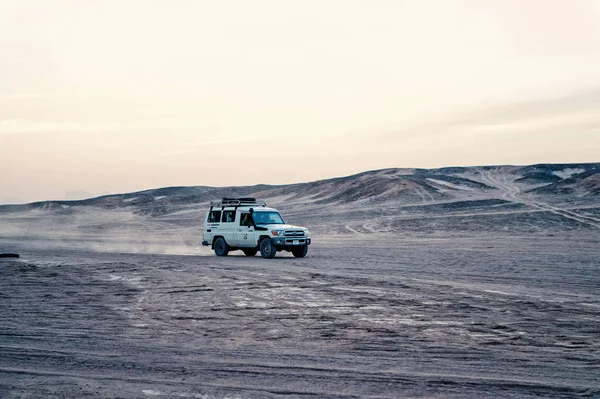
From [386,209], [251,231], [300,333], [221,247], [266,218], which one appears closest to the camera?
[300,333]

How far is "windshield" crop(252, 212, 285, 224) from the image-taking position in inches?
1147

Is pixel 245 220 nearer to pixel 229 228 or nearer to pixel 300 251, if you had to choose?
pixel 229 228

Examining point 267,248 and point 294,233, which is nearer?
point 267,248

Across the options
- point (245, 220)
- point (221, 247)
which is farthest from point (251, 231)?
point (221, 247)

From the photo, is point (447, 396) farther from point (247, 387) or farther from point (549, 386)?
point (247, 387)

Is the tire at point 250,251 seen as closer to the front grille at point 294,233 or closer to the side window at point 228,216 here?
the side window at point 228,216

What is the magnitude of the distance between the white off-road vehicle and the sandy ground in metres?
6.08

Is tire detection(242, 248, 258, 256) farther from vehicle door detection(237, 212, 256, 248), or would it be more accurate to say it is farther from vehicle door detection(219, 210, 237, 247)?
vehicle door detection(219, 210, 237, 247)

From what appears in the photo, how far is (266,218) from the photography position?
29.5 metres

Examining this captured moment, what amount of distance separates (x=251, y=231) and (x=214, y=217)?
225cm

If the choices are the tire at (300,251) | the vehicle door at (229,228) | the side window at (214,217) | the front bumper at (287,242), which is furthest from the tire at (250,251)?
the side window at (214,217)

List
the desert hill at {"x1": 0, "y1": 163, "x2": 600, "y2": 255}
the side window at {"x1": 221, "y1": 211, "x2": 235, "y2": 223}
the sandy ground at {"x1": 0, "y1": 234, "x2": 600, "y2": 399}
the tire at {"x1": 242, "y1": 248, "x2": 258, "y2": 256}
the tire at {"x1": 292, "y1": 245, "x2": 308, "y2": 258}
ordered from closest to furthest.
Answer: the sandy ground at {"x1": 0, "y1": 234, "x2": 600, "y2": 399} < the tire at {"x1": 292, "y1": 245, "x2": 308, "y2": 258} < the tire at {"x1": 242, "y1": 248, "x2": 258, "y2": 256} < the side window at {"x1": 221, "y1": 211, "x2": 235, "y2": 223} < the desert hill at {"x1": 0, "y1": 163, "x2": 600, "y2": 255}

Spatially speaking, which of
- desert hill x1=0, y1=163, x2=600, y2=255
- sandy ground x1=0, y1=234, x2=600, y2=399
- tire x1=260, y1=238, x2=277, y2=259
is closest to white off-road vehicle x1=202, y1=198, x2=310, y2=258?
tire x1=260, y1=238, x2=277, y2=259

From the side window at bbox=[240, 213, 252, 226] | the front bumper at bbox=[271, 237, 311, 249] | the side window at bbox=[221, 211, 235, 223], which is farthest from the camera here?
the side window at bbox=[221, 211, 235, 223]
